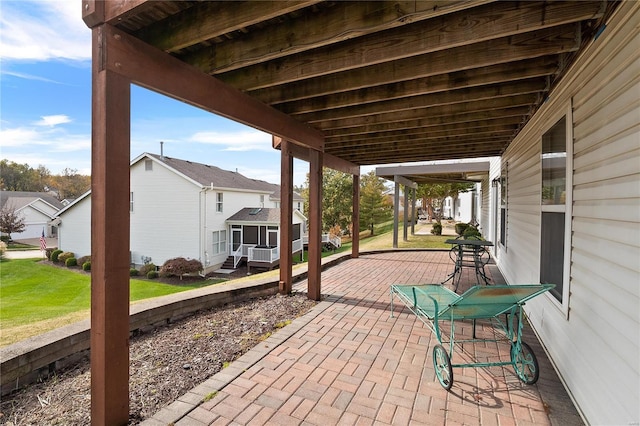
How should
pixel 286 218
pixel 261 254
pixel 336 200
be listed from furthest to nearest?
pixel 336 200 < pixel 261 254 < pixel 286 218

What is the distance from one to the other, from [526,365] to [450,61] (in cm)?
272

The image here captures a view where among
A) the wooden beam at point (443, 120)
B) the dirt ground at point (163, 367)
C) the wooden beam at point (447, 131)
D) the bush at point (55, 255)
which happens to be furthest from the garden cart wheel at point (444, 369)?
the bush at point (55, 255)

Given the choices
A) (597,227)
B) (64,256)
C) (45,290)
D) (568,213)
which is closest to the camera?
(597,227)

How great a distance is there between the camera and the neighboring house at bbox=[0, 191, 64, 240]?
26.3 meters

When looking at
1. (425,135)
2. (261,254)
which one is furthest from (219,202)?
(425,135)

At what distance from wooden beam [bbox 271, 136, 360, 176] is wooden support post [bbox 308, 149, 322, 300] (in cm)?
55

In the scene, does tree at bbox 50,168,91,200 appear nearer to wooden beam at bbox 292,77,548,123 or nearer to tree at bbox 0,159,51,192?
tree at bbox 0,159,51,192

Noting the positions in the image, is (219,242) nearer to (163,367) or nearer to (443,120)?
(163,367)

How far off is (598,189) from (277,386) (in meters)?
2.73

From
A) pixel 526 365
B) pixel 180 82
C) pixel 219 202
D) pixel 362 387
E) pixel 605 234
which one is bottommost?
pixel 362 387

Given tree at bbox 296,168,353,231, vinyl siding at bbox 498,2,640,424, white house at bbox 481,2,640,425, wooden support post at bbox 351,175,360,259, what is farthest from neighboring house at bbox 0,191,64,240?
vinyl siding at bbox 498,2,640,424

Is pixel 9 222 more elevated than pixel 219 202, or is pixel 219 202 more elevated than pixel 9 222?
pixel 219 202

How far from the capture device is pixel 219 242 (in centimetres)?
1577

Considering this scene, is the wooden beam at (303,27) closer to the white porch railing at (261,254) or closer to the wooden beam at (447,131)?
the wooden beam at (447,131)
